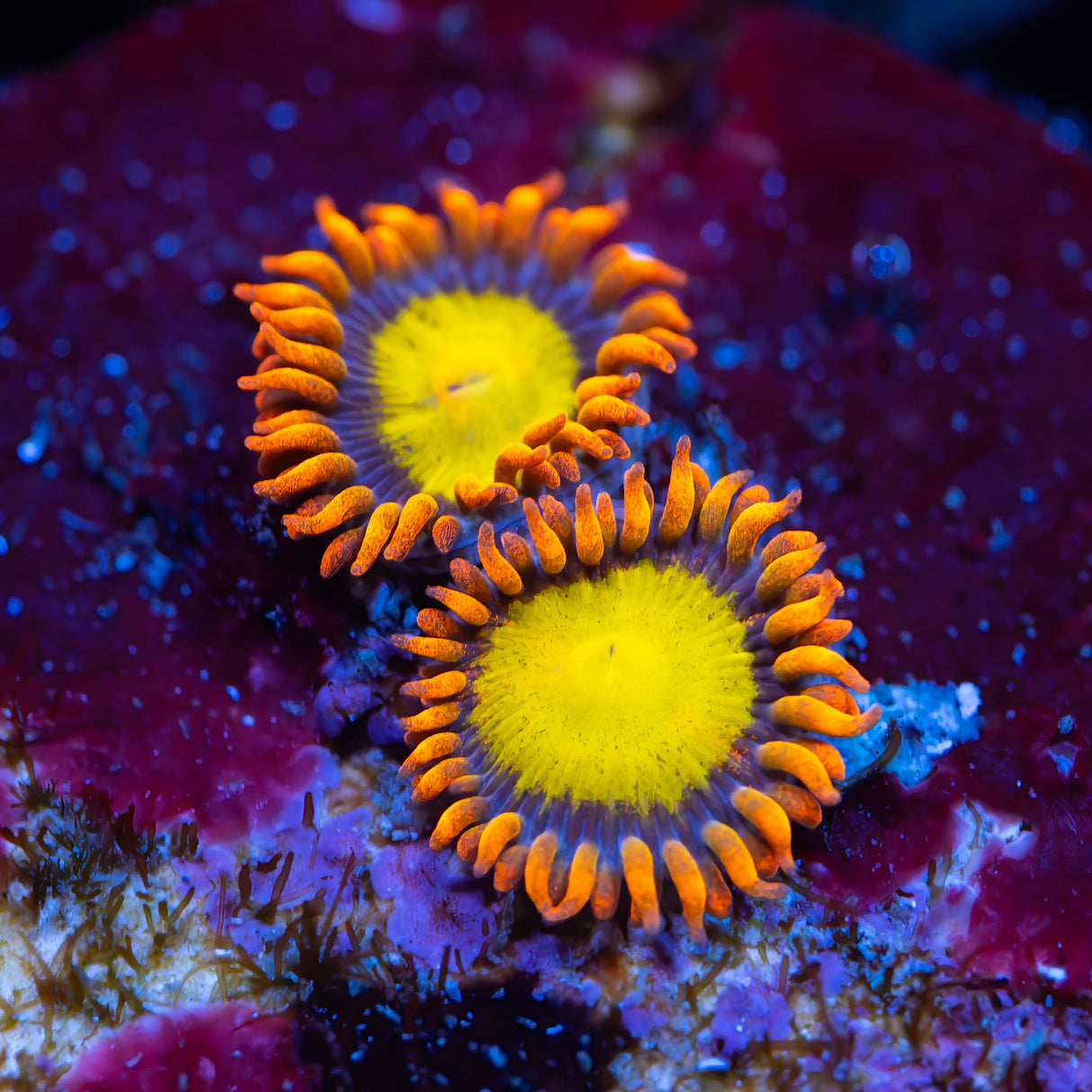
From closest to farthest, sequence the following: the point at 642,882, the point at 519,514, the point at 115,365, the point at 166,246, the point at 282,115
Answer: the point at 642,882 < the point at 519,514 < the point at 115,365 < the point at 166,246 < the point at 282,115

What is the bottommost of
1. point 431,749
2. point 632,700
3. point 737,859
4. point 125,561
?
point 125,561

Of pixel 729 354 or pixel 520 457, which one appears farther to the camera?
pixel 729 354

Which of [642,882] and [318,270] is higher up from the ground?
[318,270]

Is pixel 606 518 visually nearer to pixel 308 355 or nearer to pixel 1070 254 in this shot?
pixel 308 355

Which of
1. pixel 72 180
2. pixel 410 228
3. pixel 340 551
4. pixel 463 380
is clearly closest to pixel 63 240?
pixel 72 180

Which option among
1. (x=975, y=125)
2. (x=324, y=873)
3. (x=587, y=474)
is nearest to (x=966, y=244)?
(x=975, y=125)

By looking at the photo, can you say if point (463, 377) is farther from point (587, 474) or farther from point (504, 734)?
point (504, 734)
